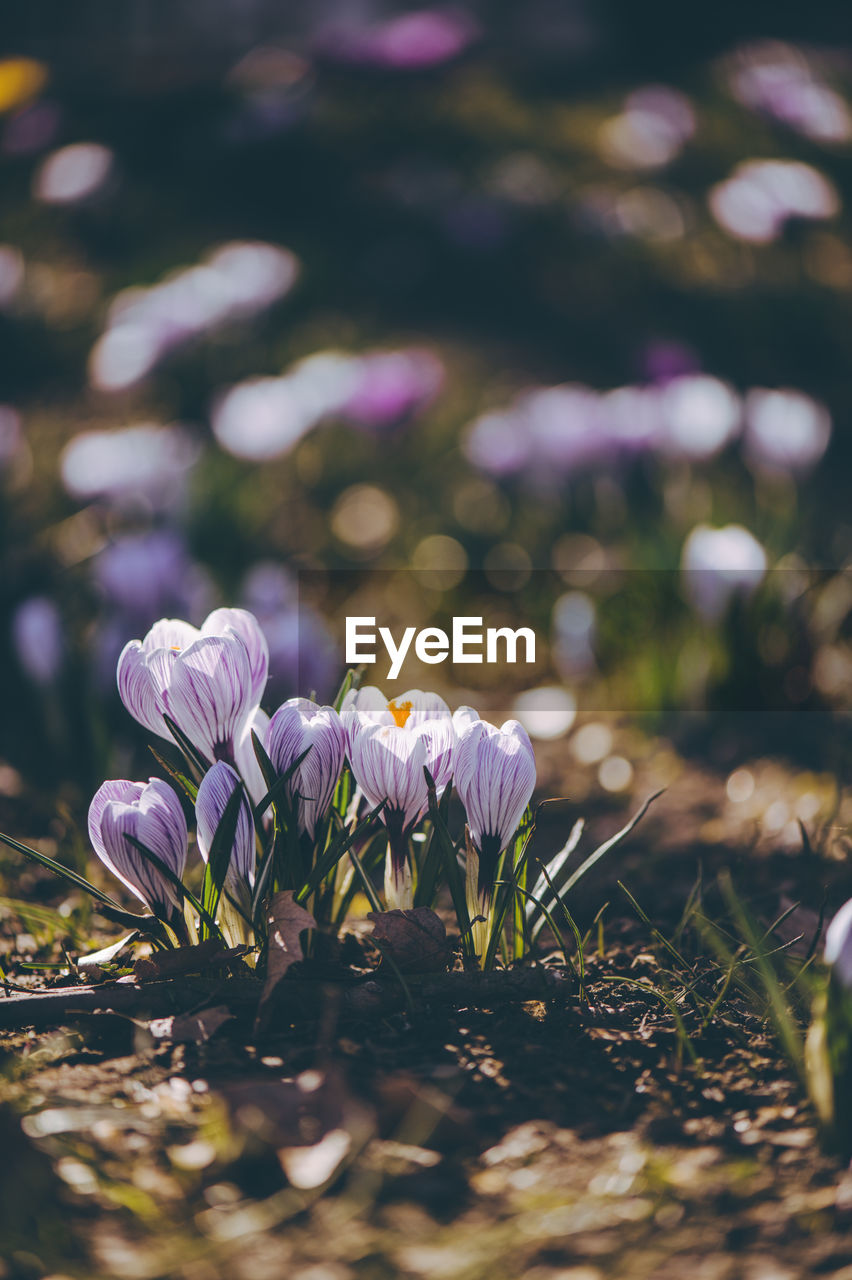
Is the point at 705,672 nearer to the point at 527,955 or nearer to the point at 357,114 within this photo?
the point at 527,955

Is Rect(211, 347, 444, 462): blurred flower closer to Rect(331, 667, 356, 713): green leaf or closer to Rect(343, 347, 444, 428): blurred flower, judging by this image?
Rect(343, 347, 444, 428): blurred flower

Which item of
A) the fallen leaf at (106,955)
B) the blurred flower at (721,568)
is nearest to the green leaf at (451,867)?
the fallen leaf at (106,955)

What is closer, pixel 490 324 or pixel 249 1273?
pixel 249 1273

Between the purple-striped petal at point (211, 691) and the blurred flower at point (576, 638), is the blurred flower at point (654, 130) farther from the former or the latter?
the purple-striped petal at point (211, 691)

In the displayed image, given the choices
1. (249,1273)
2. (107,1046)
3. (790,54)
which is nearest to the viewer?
(249,1273)

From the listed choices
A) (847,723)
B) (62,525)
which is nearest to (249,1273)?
(847,723)

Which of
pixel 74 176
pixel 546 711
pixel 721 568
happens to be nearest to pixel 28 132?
pixel 74 176

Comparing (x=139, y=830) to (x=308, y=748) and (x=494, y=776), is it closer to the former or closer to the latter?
(x=308, y=748)
